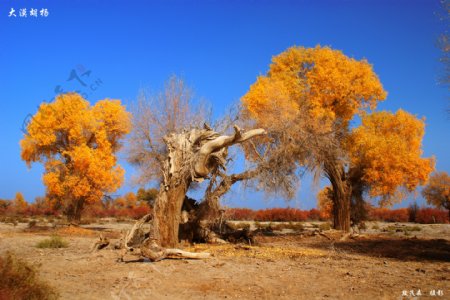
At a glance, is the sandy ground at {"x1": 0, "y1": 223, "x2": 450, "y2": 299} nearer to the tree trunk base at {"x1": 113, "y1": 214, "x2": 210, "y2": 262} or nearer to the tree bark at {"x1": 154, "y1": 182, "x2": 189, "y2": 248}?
the tree trunk base at {"x1": 113, "y1": 214, "x2": 210, "y2": 262}

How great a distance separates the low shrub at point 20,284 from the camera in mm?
5922

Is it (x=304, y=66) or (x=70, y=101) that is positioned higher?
(x=304, y=66)

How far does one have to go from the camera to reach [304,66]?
24203 millimetres

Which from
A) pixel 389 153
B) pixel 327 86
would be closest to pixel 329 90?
pixel 327 86

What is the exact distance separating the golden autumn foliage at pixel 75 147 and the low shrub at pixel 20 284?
20.7 metres


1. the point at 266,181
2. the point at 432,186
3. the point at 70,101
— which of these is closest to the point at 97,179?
the point at 70,101

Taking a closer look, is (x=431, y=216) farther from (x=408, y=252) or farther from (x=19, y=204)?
(x=19, y=204)

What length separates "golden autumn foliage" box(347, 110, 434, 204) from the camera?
21.8m

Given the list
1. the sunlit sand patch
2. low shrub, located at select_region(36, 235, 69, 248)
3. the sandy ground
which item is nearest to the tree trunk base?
the sandy ground

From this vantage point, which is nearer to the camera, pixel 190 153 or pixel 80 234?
pixel 190 153

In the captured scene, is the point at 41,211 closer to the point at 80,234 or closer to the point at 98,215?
the point at 98,215

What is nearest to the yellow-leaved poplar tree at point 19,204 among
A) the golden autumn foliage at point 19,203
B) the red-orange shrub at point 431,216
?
the golden autumn foliage at point 19,203

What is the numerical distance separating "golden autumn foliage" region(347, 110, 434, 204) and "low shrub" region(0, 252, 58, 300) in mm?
18478

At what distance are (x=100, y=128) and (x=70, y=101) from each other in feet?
8.56
